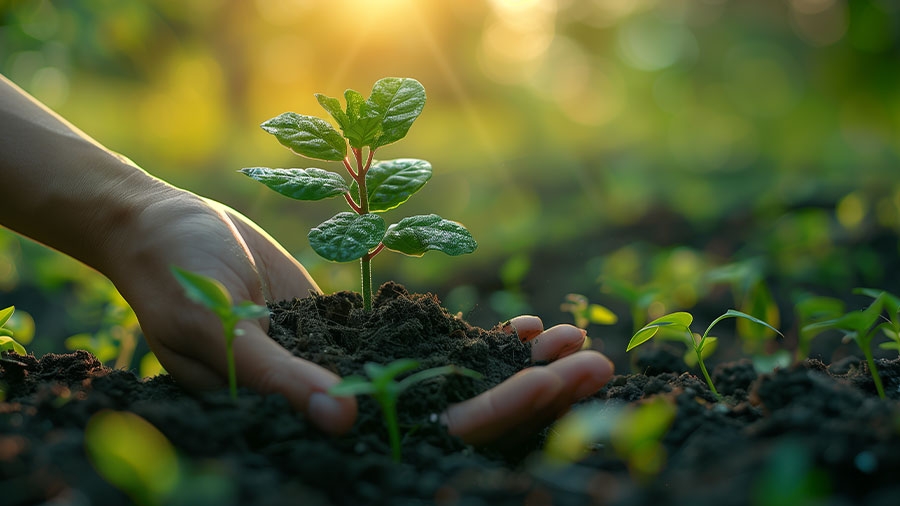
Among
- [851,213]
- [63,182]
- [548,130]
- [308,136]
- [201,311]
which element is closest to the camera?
[201,311]

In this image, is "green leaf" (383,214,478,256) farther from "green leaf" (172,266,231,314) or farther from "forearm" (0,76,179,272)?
"forearm" (0,76,179,272)

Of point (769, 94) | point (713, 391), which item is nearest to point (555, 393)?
point (713, 391)

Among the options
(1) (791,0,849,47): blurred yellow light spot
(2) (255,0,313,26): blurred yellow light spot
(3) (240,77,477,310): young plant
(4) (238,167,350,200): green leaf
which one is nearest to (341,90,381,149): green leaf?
(3) (240,77,477,310): young plant

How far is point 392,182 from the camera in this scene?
140 centimetres

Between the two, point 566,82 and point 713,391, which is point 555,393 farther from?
point 566,82

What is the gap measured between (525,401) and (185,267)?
2.35 feet

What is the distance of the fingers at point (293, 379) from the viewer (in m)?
1.05

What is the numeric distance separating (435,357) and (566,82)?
30.4ft

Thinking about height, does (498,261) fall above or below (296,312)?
below

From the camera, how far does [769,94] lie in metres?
9.09

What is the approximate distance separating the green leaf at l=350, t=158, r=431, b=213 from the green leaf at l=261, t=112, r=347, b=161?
9cm

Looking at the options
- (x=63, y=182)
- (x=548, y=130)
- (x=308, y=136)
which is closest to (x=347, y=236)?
(x=308, y=136)

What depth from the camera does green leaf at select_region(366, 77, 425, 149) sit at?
1.41 metres

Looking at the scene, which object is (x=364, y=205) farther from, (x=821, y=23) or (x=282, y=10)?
(x=282, y=10)
